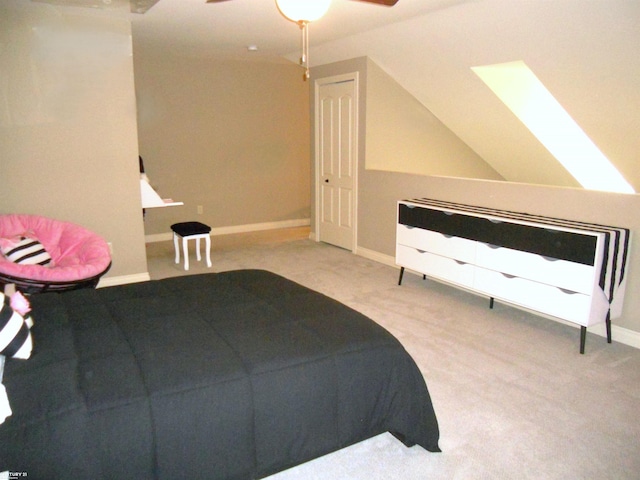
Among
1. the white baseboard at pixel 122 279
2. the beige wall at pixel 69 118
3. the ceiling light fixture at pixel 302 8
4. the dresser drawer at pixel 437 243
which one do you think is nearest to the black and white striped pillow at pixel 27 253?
the beige wall at pixel 69 118

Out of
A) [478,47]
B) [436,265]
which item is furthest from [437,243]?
[478,47]

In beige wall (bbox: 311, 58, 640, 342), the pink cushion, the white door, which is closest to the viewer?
beige wall (bbox: 311, 58, 640, 342)

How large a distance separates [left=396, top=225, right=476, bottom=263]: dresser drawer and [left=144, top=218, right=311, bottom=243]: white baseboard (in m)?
3.24

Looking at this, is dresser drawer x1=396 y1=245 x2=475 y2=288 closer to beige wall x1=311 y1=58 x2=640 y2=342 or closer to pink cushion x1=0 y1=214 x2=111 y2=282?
beige wall x1=311 y1=58 x2=640 y2=342

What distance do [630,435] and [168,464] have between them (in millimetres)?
2085

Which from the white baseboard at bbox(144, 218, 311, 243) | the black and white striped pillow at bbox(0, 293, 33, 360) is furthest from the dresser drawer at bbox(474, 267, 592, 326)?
the white baseboard at bbox(144, 218, 311, 243)

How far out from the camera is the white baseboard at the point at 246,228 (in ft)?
21.4

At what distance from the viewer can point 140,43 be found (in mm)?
5238

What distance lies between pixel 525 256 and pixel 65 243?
3559 mm

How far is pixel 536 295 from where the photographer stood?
11.0 ft

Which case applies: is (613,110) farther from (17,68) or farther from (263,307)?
(17,68)

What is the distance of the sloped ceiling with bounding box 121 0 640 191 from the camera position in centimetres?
332

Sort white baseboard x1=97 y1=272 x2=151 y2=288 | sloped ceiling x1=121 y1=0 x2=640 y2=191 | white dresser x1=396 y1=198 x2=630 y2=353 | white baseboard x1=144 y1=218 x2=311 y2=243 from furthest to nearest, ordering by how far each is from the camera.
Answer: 1. white baseboard x1=144 y1=218 x2=311 y2=243
2. white baseboard x1=97 y1=272 x2=151 y2=288
3. sloped ceiling x1=121 y1=0 x2=640 y2=191
4. white dresser x1=396 y1=198 x2=630 y2=353

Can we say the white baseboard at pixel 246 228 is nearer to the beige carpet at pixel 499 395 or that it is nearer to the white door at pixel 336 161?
the white door at pixel 336 161
